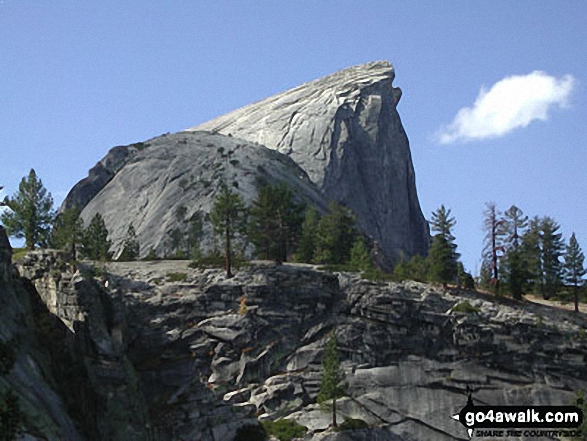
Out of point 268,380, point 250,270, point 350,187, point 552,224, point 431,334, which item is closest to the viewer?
point 268,380

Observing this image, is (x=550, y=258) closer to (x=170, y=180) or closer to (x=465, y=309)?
(x=465, y=309)

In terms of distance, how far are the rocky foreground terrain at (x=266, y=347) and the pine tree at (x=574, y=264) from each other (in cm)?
1071

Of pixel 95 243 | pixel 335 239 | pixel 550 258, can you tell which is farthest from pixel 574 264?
pixel 95 243

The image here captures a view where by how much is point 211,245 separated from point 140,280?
30989 millimetres

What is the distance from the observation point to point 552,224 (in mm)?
101125

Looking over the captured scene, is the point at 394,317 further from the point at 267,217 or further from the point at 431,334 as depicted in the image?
the point at 267,217

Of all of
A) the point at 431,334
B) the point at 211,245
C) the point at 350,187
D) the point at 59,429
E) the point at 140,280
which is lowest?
the point at 59,429

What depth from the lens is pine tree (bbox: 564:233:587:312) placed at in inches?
3556

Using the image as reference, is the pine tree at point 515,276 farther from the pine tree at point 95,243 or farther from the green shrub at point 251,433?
the pine tree at point 95,243

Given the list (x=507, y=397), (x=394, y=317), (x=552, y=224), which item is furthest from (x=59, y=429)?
(x=552, y=224)

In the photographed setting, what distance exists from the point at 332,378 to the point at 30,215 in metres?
41.6

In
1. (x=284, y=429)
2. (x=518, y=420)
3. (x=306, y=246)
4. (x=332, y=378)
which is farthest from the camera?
(x=306, y=246)

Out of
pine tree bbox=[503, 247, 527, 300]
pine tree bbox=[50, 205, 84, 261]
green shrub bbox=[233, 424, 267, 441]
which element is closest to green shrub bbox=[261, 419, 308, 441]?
green shrub bbox=[233, 424, 267, 441]

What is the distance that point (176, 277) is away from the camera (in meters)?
77.1
